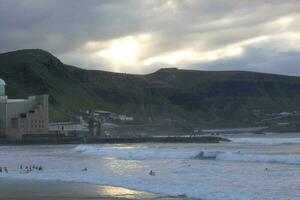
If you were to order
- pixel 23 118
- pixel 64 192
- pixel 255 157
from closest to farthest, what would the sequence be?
1. pixel 64 192
2. pixel 255 157
3. pixel 23 118

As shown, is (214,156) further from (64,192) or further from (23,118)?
(23,118)

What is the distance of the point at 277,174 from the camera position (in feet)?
134

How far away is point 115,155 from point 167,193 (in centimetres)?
4399

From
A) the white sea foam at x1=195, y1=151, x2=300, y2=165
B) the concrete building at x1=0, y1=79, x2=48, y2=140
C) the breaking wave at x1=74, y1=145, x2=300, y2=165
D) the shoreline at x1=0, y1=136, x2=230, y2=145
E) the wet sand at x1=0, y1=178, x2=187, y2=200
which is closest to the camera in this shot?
the wet sand at x1=0, y1=178, x2=187, y2=200

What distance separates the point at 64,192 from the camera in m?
32.6

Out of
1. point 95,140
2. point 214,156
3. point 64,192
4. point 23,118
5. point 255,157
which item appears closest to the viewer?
point 64,192

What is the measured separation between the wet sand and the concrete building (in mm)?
101651

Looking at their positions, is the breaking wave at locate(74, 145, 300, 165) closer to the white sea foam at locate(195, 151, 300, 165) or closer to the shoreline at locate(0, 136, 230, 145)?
the white sea foam at locate(195, 151, 300, 165)

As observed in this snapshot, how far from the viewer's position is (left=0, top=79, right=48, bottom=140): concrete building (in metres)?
139

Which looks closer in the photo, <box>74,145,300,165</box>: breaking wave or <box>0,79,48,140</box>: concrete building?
<box>74,145,300,165</box>: breaking wave

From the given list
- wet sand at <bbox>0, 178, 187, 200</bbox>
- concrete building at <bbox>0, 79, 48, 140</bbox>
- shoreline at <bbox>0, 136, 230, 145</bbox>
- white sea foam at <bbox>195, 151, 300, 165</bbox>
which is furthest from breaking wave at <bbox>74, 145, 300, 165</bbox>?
concrete building at <bbox>0, 79, 48, 140</bbox>

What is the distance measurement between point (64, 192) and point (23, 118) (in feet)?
361

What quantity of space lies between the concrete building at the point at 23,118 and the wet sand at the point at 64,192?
102m

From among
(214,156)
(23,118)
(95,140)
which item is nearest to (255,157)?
(214,156)
